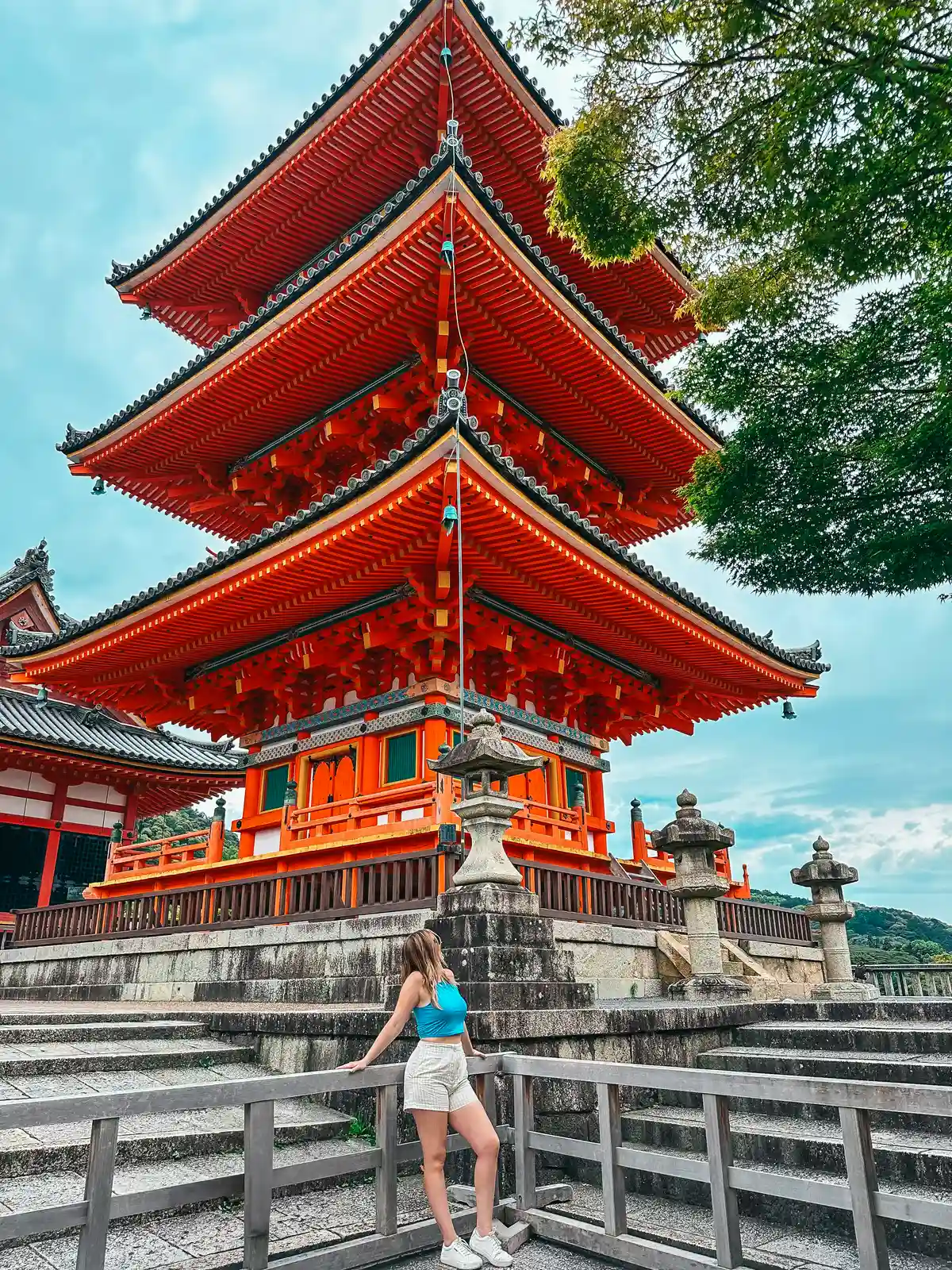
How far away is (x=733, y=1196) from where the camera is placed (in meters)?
4.41

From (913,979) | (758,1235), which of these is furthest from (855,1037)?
(913,979)

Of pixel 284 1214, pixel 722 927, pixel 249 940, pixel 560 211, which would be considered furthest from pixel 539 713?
pixel 284 1214

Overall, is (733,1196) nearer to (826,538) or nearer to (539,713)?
(826,538)


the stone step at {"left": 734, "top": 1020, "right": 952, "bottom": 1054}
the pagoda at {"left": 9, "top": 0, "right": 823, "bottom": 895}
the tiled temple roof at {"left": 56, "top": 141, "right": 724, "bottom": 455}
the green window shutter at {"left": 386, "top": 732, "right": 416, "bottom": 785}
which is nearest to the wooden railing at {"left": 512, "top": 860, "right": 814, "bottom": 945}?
the pagoda at {"left": 9, "top": 0, "right": 823, "bottom": 895}

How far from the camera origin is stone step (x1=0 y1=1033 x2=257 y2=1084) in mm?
6707

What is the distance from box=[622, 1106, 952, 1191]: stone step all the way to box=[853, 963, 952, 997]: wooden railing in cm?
1248

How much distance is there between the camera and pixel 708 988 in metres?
10.2

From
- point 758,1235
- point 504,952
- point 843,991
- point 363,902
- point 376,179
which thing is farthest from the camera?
point 376,179

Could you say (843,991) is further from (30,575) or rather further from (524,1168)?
(30,575)

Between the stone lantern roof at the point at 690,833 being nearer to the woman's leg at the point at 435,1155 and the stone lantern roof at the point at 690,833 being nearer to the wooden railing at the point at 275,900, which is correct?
the wooden railing at the point at 275,900

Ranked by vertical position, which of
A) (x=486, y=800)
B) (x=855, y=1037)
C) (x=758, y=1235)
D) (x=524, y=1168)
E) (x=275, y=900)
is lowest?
(x=758, y=1235)

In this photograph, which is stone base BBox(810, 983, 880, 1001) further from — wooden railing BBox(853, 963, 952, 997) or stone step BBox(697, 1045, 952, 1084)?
wooden railing BBox(853, 963, 952, 997)

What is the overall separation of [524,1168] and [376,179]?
16499mm

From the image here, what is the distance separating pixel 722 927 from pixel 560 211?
10.5m
